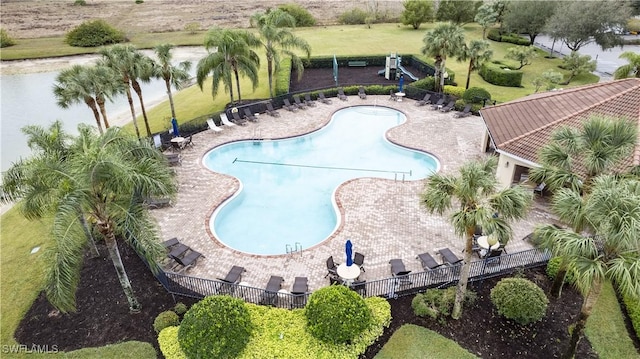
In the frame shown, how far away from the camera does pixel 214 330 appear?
35.6 ft

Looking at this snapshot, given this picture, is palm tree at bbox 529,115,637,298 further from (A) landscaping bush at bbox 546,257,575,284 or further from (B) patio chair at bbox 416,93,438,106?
(B) patio chair at bbox 416,93,438,106

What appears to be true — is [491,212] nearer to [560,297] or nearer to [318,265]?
[560,297]

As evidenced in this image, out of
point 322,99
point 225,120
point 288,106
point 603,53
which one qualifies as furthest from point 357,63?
point 603,53

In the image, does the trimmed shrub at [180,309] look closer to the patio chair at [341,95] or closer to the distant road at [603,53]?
the patio chair at [341,95]

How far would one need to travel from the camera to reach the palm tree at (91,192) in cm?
956

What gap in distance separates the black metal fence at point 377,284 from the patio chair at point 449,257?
44 centimetres

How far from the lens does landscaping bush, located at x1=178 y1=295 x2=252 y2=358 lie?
1077 cm

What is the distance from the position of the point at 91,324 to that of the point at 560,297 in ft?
53.2

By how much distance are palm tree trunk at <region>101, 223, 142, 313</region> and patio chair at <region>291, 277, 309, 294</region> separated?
5.44 m

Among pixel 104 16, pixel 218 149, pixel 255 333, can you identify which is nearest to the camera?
pixel 255 333

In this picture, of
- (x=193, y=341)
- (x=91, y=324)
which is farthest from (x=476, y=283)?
(x=91, y=324)

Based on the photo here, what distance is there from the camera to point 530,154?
17656 mm

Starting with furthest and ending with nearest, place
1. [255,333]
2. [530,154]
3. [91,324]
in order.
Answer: [530,154]
[91,324]
[255,333]

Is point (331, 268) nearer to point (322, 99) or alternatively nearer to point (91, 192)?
point (91, 192)
